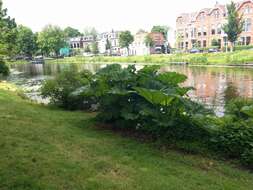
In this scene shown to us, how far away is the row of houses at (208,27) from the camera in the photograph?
53719mm

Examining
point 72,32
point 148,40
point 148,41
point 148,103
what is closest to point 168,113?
point 148,103

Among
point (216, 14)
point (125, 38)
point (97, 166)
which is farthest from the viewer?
point (125, 38)

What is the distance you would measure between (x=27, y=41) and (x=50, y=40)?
6814 millimetres

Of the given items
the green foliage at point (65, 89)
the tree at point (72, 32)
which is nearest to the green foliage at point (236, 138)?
the green foliage at point (65, 89)

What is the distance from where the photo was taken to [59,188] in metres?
3.61

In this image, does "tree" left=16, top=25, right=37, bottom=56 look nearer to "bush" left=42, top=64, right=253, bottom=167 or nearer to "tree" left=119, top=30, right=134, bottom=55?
"tree" left=119, top=30, right=134, bottom=55

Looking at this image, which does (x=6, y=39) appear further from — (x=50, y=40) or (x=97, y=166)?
(x=50, y=40)

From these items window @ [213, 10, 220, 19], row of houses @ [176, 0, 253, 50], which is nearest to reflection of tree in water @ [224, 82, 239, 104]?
row of houses @ [176, 0, 253, 50]

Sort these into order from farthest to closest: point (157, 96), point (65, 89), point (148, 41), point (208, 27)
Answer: point (148, 41), point (208, 27), point (65, 89), point (157, 96)

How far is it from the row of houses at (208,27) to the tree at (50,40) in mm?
37939

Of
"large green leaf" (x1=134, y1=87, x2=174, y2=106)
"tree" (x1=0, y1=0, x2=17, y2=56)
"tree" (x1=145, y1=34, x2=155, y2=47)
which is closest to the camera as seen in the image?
"large green leaf" (x1=134, y1=87, x2=174, y2=106)

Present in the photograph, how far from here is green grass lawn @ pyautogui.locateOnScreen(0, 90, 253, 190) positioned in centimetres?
381

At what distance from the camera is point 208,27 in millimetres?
61156

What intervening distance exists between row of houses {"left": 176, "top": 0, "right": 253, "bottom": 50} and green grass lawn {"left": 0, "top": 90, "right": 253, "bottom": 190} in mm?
52350
